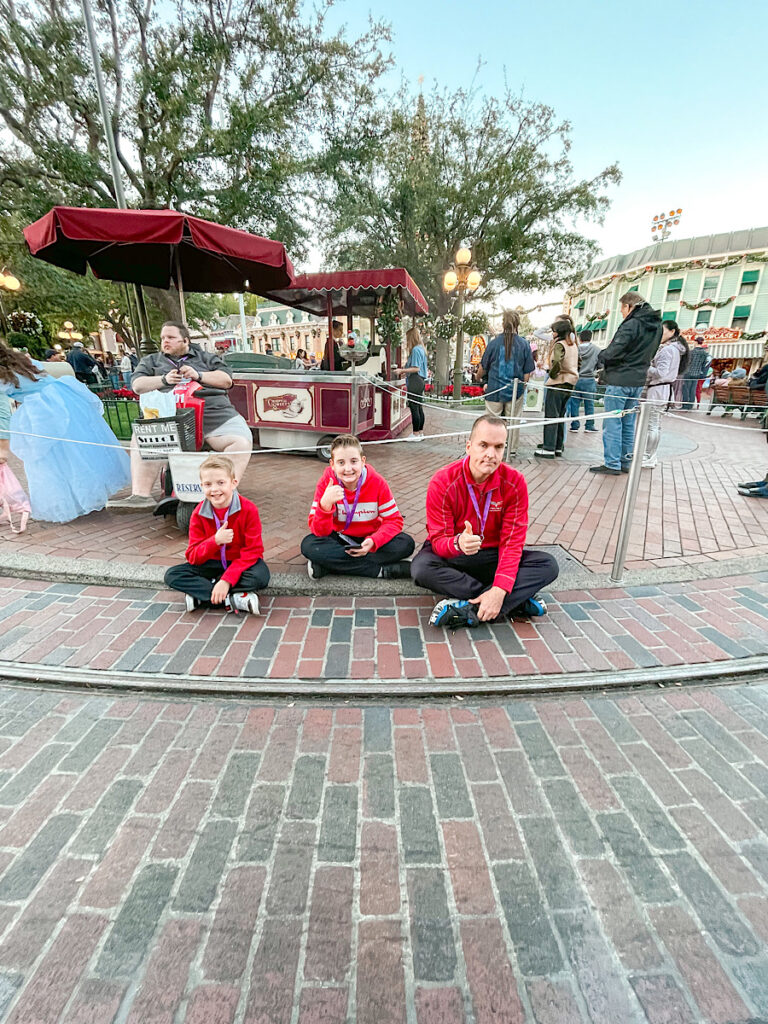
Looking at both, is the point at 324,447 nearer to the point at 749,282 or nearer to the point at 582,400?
the point at 582,400

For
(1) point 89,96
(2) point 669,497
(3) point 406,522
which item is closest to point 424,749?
(3) point 406,522

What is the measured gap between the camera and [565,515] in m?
4.39

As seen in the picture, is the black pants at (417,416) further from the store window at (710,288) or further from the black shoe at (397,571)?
the store window at (710,288)

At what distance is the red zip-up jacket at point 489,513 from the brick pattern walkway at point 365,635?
0.44 meters

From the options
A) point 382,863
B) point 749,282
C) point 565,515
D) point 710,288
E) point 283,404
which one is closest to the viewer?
point 382,863

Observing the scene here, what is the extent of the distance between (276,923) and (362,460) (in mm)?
2285

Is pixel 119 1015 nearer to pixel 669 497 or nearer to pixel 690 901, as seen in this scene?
pixel 690 901

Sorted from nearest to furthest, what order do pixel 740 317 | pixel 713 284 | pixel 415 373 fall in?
pixel 415 373 < pixel 740 317 < pixel 713 284

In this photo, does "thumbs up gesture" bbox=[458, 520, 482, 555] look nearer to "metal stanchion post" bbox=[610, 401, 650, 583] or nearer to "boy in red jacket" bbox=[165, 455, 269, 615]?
"metal stanchion post" bbox=[610, 401, 650, 583]

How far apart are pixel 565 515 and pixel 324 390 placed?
3.91 m

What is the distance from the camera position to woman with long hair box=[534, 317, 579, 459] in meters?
6.11

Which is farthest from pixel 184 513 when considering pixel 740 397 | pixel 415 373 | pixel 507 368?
pixel 740 397

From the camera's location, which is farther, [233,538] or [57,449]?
[57,449]

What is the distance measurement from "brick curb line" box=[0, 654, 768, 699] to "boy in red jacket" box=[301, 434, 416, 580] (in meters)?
0.96
